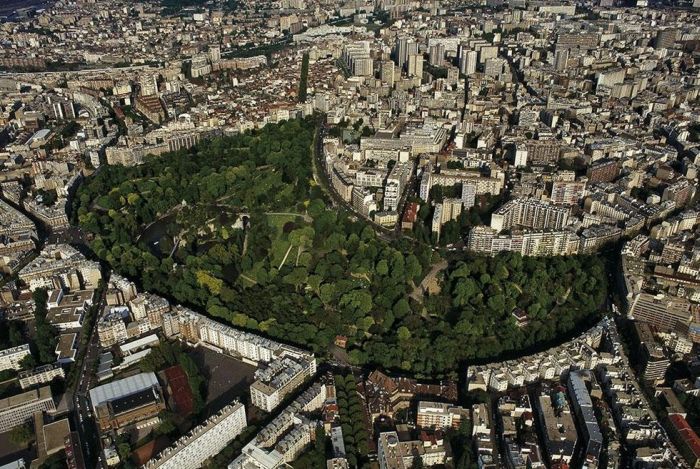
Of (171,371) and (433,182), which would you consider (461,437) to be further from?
(433,182)

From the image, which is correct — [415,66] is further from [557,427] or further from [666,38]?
[557,427]

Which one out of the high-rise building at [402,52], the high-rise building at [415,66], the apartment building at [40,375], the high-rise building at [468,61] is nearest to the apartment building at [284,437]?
the apartment building at [40,375]

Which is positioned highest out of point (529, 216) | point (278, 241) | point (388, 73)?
point (388, 73)

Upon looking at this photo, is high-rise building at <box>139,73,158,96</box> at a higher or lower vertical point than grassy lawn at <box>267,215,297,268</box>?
higher

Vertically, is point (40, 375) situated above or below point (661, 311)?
below

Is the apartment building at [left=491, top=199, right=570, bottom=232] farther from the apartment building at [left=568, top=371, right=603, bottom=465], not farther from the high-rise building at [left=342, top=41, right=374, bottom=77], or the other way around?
the high-rise building at [left=342, top=41, right=374, bottom=77]

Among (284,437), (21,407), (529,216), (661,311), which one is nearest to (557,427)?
(661,311)

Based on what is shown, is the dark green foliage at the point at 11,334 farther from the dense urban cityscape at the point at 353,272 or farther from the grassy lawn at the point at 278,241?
the grassy lawn at the point at 278,241

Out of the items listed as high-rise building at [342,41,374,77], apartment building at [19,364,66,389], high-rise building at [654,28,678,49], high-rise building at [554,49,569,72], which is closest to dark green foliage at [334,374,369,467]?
apartment building at [19,364,66,389]
